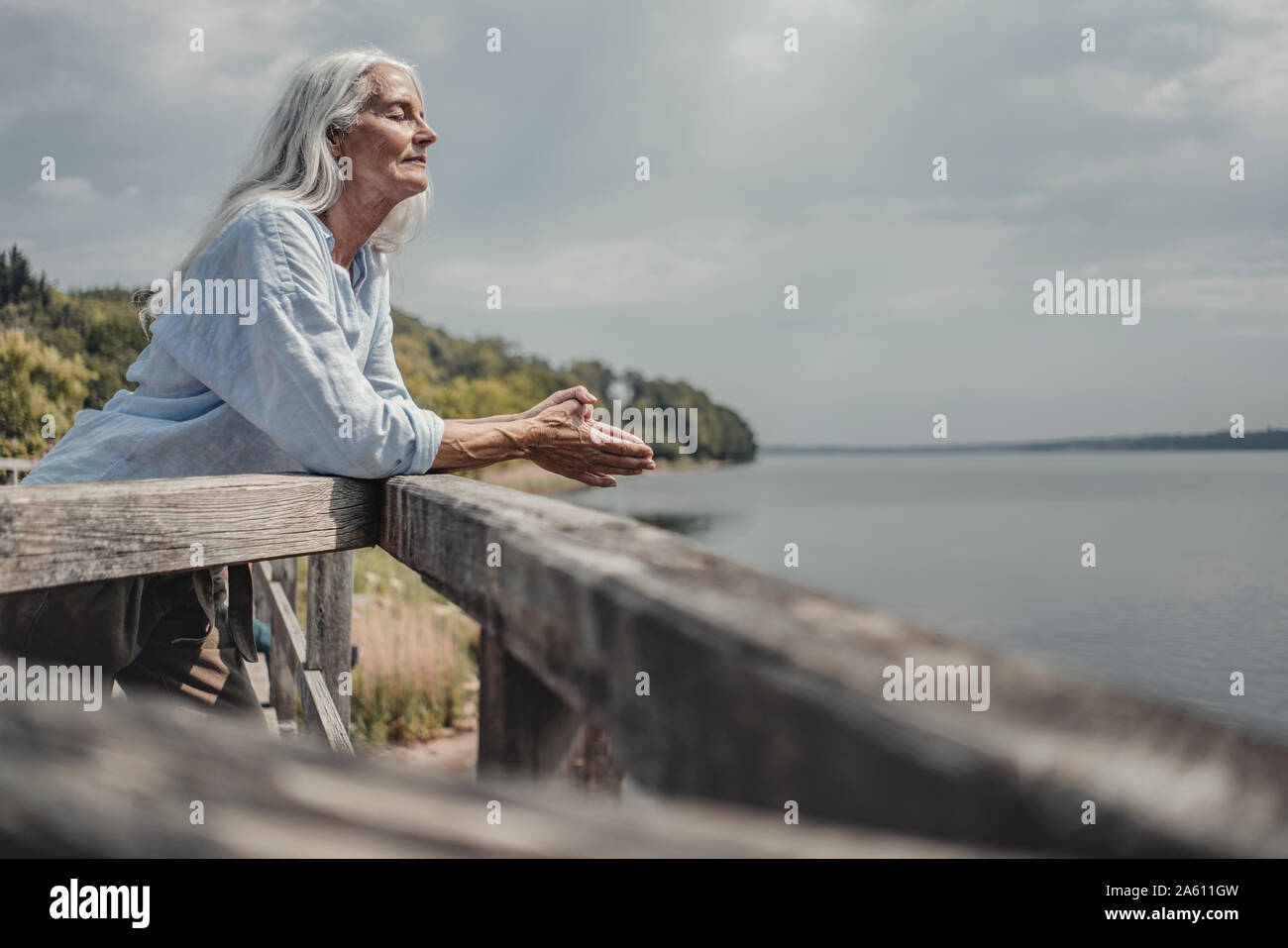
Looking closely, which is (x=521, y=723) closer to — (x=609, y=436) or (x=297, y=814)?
(x=297, y=814)

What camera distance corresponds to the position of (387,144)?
2.25m

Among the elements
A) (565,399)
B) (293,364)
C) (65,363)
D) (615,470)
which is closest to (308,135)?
(293,364)

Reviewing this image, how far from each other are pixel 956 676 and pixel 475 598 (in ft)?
2.50

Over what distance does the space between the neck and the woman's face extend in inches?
0.8

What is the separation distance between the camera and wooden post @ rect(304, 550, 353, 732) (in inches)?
125

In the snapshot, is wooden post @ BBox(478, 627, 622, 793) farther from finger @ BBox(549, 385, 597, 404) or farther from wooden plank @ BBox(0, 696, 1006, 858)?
finger @ BBox(549, 385, 597, 404)

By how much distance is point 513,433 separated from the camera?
2080 mm

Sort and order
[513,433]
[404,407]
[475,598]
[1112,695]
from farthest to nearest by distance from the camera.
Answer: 1. [513,433]
2. [404,407]
3. [475,598]
4. [1112,695]

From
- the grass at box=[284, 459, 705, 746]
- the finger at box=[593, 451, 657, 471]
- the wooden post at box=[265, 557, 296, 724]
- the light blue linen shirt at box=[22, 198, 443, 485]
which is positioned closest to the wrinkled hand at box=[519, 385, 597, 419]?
the finger at box=[593, 451, 657, 471]

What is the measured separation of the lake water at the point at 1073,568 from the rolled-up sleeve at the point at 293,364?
0.86 meters

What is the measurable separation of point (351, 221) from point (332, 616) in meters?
1.57
